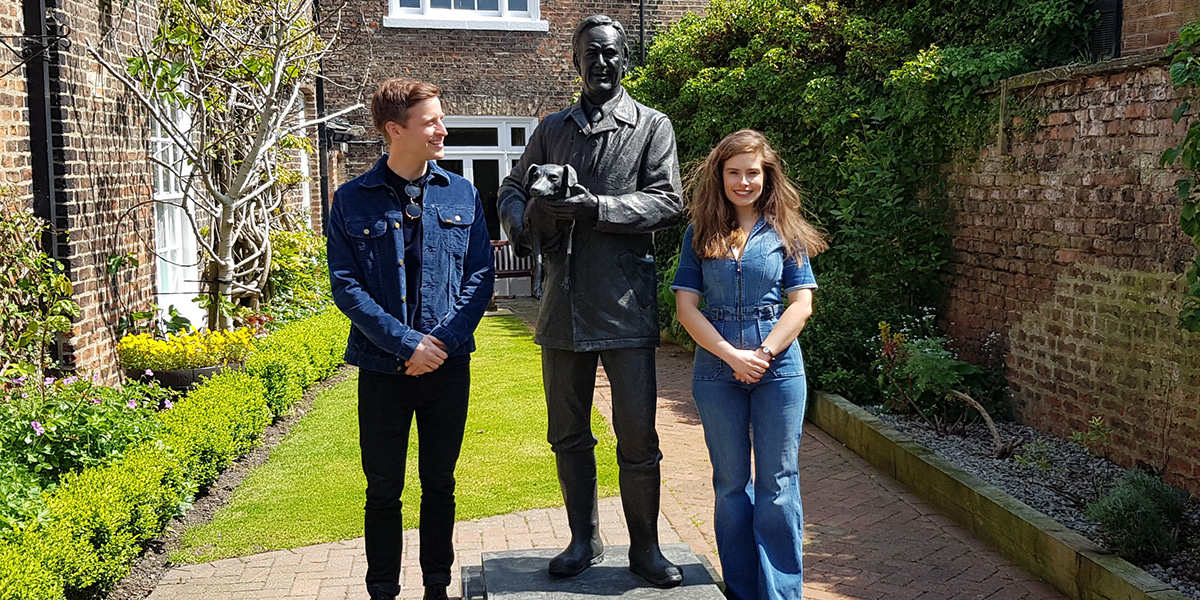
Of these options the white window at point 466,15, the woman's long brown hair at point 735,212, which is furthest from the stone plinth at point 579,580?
the white window at point 466,15

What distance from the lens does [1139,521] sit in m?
4.37

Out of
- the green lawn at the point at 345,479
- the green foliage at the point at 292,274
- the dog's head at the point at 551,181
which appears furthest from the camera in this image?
the green foliage at the point at 292,274

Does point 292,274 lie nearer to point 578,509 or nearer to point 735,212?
point 578,509

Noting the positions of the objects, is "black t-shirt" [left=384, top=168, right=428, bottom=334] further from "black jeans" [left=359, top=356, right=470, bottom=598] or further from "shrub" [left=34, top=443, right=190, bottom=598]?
"shrub" [left=34, top=443, right=190, bottom=598]

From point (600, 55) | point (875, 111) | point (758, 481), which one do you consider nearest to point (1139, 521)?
point (758, 481)

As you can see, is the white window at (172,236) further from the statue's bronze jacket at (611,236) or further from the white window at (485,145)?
the white window at (485,145)

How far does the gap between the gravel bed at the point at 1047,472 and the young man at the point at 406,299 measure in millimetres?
2979

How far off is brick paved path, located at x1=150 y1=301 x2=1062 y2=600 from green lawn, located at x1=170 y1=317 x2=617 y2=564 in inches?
7.4

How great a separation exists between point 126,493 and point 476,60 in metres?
11.5

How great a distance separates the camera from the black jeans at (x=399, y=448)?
372 cm

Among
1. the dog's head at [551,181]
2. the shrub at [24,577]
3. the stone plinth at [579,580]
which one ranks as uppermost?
the dog's head at [551,181]

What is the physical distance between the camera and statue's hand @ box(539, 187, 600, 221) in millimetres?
3496

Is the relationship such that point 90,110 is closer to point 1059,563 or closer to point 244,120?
point 244,120

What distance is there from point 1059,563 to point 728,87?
6.95m
